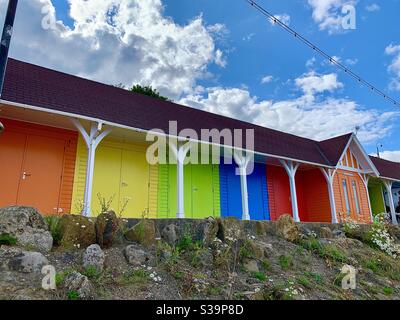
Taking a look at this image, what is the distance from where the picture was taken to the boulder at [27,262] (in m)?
3.29

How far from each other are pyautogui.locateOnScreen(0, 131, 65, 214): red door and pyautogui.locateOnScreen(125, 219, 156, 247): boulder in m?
3.96

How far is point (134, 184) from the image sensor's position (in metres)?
9.19

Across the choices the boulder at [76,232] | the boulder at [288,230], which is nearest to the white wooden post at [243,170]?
the boulder at [288,230]

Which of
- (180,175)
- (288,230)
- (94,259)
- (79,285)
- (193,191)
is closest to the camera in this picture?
(79,285)

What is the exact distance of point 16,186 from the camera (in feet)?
24.0

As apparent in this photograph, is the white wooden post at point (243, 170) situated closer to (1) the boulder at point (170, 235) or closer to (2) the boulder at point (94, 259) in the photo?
(1) the boulder at point (170, 235)

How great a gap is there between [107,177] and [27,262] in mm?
5436

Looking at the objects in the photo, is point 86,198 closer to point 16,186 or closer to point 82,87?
point 16,186

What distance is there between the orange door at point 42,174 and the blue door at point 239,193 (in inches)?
219

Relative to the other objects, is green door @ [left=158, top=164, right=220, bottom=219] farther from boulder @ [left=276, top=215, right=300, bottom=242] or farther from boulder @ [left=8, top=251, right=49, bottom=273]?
boulder @ [left=8, top=251, right=49, bottom=273]

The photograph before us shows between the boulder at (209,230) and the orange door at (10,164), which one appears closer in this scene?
the boulder at (209,230)

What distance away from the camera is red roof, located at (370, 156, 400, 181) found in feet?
51.4

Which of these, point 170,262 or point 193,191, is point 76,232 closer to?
point 170,262

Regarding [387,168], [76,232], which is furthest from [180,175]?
[387,168]
